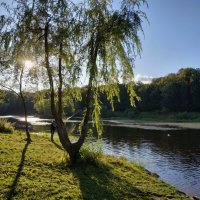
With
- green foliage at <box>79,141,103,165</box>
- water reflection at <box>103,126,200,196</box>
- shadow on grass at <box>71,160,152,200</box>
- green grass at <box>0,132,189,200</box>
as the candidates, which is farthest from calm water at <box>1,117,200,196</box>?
green foliage at <box>79,141,103,165</box>

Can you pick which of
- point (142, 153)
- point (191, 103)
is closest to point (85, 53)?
point (142, 153)

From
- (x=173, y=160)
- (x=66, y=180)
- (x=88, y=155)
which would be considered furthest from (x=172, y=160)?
(x=66, y=180)

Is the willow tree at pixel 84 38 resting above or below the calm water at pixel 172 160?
above

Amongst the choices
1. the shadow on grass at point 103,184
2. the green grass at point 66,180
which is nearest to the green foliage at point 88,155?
the green grass at point 66,180

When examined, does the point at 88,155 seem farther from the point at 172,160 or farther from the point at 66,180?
the point at 172,160

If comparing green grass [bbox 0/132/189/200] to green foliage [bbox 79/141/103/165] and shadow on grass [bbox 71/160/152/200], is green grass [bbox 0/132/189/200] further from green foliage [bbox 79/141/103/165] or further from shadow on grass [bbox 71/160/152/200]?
green foliage [bbox 79/141/103/165]

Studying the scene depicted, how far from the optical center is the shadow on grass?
1479 centimetres

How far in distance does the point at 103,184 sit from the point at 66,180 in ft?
5.93

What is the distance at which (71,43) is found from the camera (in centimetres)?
2006

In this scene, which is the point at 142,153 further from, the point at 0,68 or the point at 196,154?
the point at 0,68

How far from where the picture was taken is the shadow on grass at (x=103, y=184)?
1479 centimetres

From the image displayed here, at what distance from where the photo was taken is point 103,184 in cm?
1639

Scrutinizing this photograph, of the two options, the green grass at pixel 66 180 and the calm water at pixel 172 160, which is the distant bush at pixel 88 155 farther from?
the calm water at pixel 172 160

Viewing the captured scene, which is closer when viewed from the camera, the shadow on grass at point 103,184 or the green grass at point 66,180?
the green grass at point 66,180
